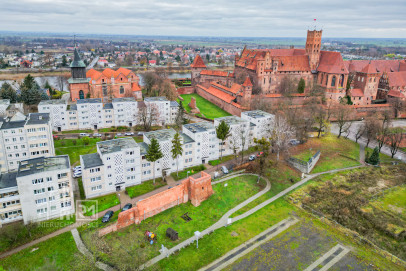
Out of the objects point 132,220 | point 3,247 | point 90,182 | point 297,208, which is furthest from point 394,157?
point 3,247

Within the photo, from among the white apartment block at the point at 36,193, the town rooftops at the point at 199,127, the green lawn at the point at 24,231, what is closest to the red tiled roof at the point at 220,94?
the town rooftops at the point at 199,127

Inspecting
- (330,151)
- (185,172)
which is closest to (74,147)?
(185,172)

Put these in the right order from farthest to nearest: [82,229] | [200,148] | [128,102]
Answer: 1. [128,102]
2. [200,148]
3. [82,229]

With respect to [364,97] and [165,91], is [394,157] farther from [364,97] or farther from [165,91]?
[165,91]

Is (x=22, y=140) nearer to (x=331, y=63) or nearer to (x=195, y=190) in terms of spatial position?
(x=195, y=190)

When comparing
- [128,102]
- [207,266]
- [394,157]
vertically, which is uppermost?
[128,102]

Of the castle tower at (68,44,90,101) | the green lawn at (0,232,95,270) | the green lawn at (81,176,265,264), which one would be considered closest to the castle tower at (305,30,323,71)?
the green lawn at (81,176,265,264)
